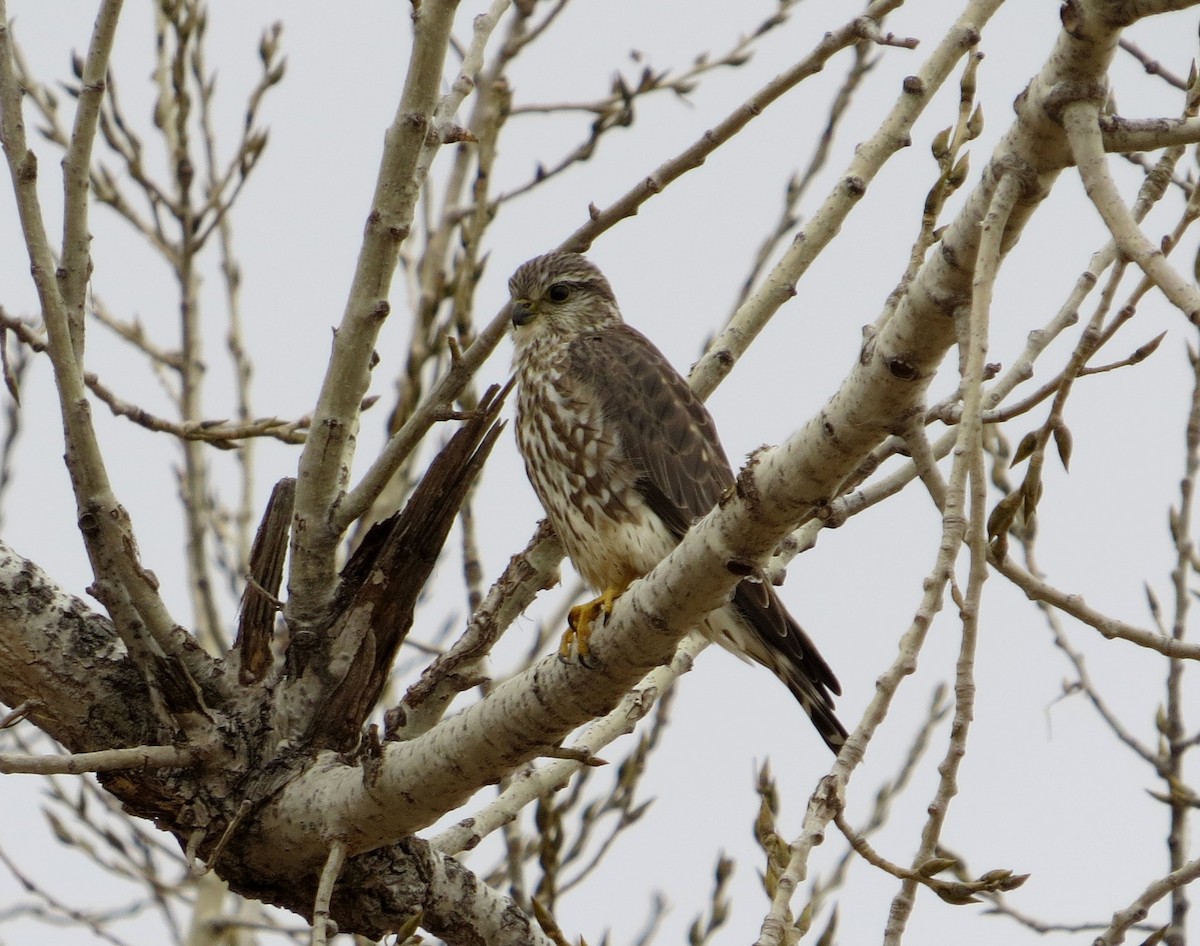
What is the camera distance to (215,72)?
494cm

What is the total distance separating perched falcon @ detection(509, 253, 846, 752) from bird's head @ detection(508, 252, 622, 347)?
320mm

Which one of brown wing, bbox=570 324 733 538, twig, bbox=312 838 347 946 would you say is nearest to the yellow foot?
brown wing, bbox=570 324 733 538

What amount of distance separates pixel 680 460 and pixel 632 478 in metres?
0.14

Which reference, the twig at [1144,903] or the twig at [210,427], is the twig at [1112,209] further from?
the twig at [210,427]

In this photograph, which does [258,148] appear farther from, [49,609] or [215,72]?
[49,609]

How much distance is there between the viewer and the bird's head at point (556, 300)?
4.58 m

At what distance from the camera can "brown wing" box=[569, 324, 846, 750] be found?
3.53 metres

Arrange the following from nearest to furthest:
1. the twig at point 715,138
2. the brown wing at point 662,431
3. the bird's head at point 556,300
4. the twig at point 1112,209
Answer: the twig at point 1112,209 → the twig at point 715,138 → the brown wing at point 662,431 → the bird's head at point 556,300

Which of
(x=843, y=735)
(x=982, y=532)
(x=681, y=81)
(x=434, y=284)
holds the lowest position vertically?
(x=982, y=532)

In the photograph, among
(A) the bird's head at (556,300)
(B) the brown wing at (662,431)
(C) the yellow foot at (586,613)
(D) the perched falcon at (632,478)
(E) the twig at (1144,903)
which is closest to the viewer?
(E) the twig at (1144,903)

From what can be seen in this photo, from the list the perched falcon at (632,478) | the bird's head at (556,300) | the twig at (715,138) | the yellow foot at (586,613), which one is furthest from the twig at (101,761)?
the bird's head at (556,300)

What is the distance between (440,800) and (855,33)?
167 centimetres

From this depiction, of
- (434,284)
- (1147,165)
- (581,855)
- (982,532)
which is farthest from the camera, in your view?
(434,284)

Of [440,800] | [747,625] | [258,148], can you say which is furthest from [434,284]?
[440,800]
